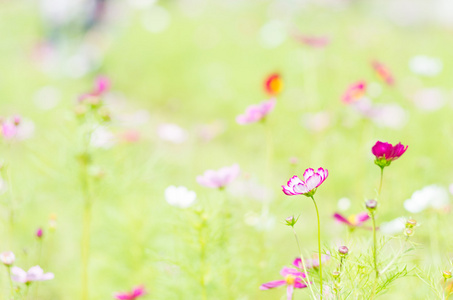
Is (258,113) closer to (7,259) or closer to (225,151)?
(7,259)

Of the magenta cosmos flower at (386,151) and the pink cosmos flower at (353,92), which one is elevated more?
the pink cosmos flower at (353,92)

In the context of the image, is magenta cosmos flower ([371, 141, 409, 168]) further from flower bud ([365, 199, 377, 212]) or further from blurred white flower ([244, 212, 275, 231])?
blurred white flower ([244, 212, 275, 231])

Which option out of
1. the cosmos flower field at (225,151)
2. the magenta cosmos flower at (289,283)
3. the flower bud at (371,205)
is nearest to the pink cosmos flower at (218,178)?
the cosmos flower field at (225,151)

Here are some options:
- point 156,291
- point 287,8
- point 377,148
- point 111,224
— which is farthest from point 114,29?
point 377,148

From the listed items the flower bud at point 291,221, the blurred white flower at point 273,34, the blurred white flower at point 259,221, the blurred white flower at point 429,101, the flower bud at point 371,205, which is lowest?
the flower bud at point 291,221

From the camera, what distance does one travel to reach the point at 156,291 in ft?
3.56

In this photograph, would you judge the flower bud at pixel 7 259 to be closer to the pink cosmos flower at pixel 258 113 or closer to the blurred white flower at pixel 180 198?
the blurred white flower at pixel 180 198

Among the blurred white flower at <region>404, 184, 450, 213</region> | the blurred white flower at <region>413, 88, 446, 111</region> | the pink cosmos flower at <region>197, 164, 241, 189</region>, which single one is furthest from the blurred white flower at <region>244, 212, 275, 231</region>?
the blurred white flower at <region>413, 88, 446, 111</region>

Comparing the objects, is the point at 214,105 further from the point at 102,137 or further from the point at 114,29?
the point at 114,29

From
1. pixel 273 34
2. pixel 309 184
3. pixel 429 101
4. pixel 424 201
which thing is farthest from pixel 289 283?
pixel 273 34

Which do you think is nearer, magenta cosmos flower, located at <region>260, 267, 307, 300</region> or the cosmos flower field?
magenta cosmos flower, located at <region>260, 267, 307, 300</region>

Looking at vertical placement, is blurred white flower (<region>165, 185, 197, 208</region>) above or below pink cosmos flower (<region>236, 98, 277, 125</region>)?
below

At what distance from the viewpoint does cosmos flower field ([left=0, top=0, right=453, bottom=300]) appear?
0.87 meters

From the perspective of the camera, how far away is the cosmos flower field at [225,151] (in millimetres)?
873
